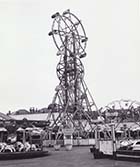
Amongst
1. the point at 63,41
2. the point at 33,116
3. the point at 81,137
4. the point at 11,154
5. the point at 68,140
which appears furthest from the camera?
the point at 33,116

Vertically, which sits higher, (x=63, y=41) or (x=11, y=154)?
(x=63, y=41)

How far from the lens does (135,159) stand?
1644cm

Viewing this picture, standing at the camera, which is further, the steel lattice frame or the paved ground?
the steel lattice frame

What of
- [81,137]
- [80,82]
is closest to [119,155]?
[81,137]

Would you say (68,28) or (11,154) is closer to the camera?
(11,154)

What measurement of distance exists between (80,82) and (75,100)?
3348 millimetres

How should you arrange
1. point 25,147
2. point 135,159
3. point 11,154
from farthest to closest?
point 25,147
point 11,154
point 135,159

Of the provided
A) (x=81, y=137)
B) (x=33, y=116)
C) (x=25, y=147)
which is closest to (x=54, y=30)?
(x=81, y=137)

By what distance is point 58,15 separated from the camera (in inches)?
2008

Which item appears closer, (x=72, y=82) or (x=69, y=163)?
(x=69, y=163)

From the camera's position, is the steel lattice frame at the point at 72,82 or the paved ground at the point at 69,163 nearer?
the paved ground at the point at 69,163

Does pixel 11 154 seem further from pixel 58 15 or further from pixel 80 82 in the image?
pixel 58 15

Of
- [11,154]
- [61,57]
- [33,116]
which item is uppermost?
[61,57]

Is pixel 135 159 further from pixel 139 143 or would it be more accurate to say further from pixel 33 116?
pixel 33 116
